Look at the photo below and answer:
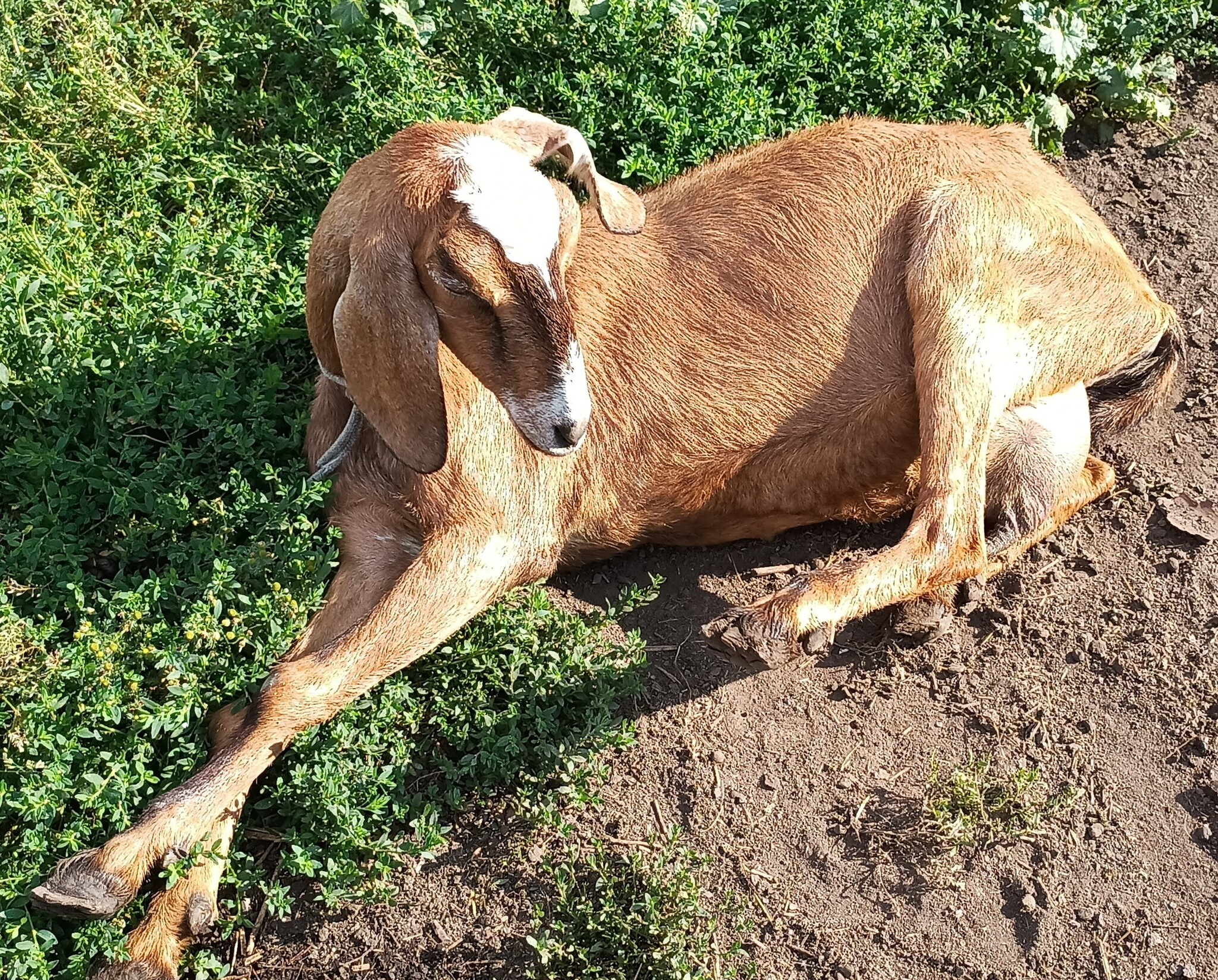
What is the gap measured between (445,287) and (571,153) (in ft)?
2.76

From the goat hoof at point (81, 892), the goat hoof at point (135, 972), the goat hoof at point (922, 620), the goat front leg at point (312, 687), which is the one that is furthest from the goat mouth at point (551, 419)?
the goat hoof at point (135, 972)

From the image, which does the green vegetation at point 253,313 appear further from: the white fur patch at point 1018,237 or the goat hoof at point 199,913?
the white fur patch at point 1018,237

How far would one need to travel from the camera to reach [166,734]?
3.96 m

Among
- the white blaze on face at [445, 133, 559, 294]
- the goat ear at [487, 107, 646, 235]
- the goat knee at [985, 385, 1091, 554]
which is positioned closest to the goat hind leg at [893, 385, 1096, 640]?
the goat knee at [985, 385, 1091, 554]

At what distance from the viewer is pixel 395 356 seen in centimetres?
352

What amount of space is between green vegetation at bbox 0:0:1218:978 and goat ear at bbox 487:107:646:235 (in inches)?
42.5

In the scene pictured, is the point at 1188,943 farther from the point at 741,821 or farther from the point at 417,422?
the point at 417,422

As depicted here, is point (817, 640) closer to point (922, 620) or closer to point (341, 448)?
point (922, 620)

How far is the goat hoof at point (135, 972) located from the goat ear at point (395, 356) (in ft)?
5.45

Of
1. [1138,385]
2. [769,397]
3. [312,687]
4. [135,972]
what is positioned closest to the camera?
[135,972]

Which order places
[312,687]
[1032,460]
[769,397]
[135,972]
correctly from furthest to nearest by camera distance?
[1032,460]
[769,397]
[312,687]
[135,972]

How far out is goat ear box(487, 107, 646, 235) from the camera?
3945mm

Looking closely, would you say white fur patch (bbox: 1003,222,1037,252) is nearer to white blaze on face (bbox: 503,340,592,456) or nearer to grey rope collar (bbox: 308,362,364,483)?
white blaze on face (bbox: 503,340,592,456)

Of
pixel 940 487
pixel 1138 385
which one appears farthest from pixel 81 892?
pixel 1138 385
